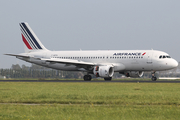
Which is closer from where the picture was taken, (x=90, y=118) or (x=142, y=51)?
(x=90, y=118)

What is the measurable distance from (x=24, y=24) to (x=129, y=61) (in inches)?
882

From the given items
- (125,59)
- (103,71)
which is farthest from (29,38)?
(125,59)

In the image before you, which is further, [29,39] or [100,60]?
[29,39]

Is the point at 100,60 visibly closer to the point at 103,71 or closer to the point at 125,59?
the point at 103,71

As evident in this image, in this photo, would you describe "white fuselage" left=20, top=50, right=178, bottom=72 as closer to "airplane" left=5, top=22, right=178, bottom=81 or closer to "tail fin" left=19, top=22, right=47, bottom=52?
"airplane" left=5, top=22, right=178, bottom=81

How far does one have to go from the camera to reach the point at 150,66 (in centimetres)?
4984

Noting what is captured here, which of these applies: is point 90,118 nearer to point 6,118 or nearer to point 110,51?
point 6,118

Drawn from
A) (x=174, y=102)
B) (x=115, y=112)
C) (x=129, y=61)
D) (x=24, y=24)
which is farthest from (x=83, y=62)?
(x=115, y=112)

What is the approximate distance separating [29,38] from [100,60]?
15.4 meters

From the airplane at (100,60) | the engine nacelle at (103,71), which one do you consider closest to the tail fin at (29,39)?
the airplane at (100,60)

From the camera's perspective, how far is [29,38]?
201 feet

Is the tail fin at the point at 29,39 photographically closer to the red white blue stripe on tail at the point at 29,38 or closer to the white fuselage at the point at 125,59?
the red white blue stripe on tail at the point at 29,38

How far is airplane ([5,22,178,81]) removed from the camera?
49719 millimetres

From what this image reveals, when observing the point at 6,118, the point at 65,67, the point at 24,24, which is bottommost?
the point at 6,118
